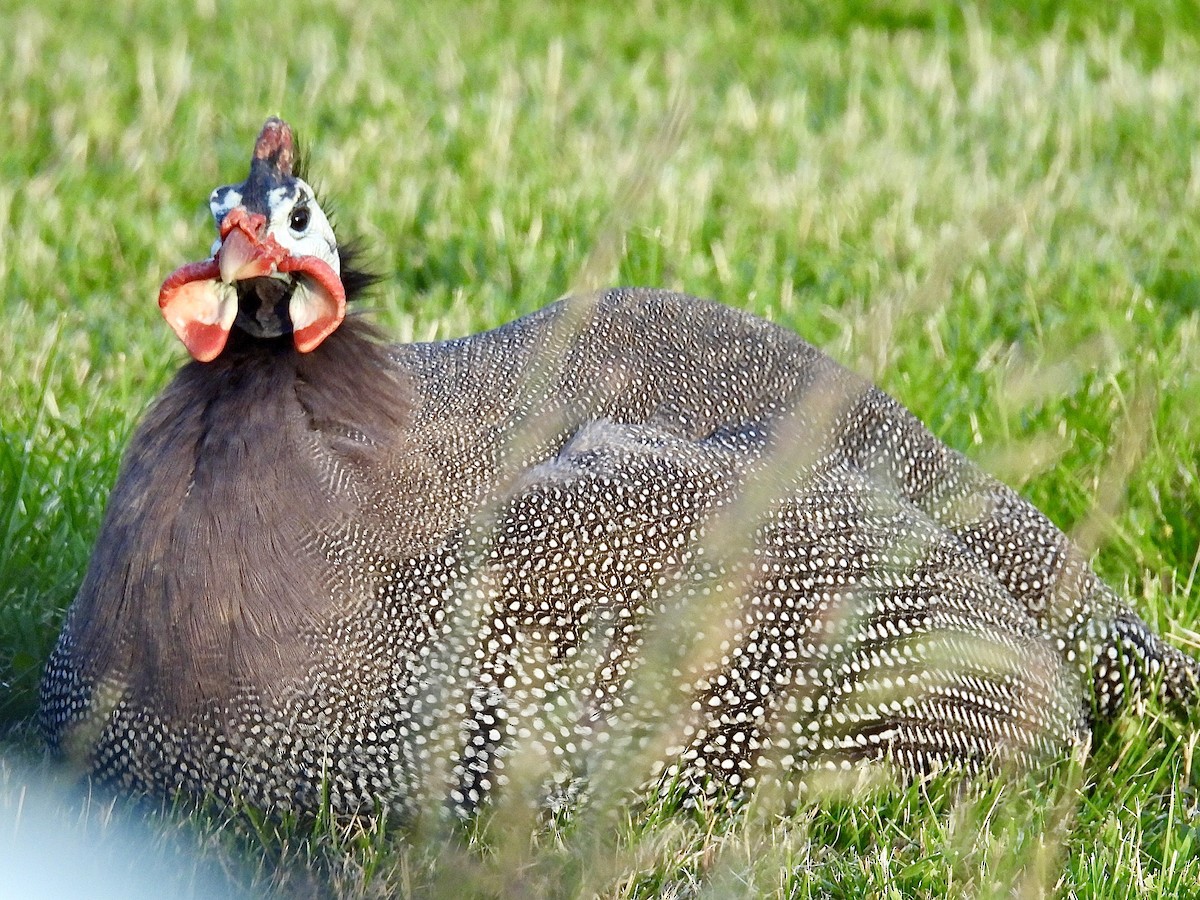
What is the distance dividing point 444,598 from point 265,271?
65 cm

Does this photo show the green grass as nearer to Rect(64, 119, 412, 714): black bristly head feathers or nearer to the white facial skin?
Rect(64, 119, 412, 714): black bristly head feathers

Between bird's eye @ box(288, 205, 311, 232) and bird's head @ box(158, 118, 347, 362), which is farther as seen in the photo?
bird's eye @ box(288, 205, 311, 232)

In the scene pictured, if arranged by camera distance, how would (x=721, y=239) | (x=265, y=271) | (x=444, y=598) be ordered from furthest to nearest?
(x=721, y=239), (x=444, y=598), (x=265, y=271)

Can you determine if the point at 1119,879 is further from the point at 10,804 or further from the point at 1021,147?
the point at 1021,147

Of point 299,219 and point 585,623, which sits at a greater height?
point 299,219

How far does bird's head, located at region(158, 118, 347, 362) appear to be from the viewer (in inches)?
121

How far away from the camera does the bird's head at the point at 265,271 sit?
10.1 feet

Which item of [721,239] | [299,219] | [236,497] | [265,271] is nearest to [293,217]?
[299,219]

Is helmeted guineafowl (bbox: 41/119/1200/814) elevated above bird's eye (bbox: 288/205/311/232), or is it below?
below

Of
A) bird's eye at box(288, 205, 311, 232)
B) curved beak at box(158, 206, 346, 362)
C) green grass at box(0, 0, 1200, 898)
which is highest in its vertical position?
bird's eye at box(288, 205, 311, 232)

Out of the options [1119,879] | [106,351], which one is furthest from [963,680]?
[106,351]

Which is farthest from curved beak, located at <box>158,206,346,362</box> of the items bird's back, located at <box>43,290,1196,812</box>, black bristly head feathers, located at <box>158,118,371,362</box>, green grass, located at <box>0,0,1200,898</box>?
green grass, located at <box>0,0,1200,898</box>

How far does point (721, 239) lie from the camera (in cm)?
599

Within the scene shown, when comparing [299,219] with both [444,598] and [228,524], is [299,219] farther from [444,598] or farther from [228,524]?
[444,598]
